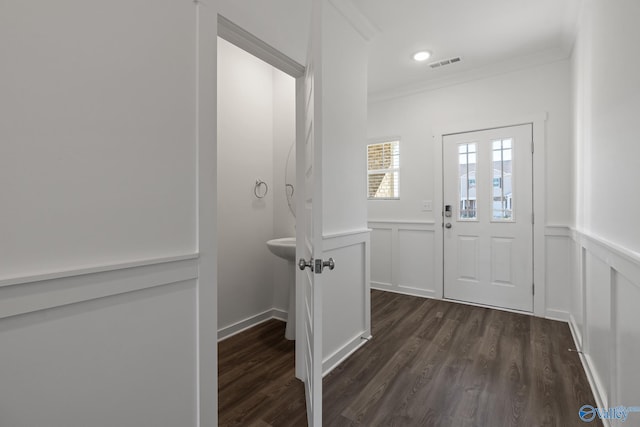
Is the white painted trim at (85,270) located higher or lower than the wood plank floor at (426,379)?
higher

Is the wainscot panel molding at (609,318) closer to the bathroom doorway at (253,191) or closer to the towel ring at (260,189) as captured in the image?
the bathroom doorway at (253,191)

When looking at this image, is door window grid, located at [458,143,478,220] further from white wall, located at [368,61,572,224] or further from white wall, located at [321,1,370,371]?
white wall, located at [321,1,370,371]

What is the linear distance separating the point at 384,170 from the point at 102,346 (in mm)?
3624

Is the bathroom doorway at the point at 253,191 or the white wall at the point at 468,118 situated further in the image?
the white wall at the point at 468,118

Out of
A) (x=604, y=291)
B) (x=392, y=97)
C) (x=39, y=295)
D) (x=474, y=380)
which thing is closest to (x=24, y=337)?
(x=39, y=295)

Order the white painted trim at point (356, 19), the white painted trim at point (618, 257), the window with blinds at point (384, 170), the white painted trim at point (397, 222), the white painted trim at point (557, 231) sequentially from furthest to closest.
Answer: the window with blinds at point (384, 170) → the white painted trim at point (397, 222) → the white painted trim at point (557, 231) → the white painted trim at point (356, 19) → the white painted trim at point (618, 257)

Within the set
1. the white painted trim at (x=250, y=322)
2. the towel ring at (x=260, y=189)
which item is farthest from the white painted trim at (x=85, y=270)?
the towel ring at (x=260, y=189)

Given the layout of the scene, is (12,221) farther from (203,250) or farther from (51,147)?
(203,250)

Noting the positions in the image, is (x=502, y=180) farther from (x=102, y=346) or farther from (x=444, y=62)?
(x=102, y=346)

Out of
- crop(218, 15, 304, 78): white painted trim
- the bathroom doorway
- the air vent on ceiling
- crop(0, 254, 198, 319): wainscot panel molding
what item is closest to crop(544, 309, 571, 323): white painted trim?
the bathroom doorway

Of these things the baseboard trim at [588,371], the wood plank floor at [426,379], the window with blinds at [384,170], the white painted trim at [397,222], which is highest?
the window with blinds at [384,170]

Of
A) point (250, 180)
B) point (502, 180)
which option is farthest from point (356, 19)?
point (502, 180)

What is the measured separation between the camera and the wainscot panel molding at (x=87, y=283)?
2.77 ft

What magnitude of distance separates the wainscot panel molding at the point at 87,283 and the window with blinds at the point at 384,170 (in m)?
3.17
